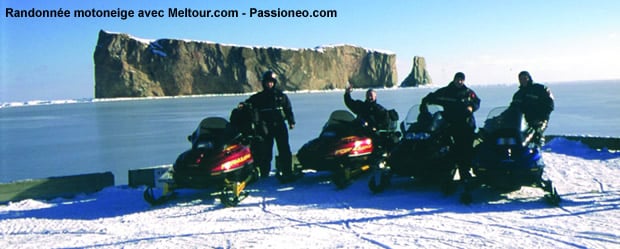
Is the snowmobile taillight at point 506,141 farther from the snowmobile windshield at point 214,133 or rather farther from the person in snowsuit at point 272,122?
the snowmobile windshield at point 214,133

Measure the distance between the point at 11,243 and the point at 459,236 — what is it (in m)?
3.66

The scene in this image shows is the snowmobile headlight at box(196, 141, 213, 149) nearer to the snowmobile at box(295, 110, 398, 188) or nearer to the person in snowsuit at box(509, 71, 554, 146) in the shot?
the snowmobile at box(295, 110, 398, 188)

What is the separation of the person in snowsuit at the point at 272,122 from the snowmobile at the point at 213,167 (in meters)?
0.56

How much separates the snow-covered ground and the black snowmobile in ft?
0.58

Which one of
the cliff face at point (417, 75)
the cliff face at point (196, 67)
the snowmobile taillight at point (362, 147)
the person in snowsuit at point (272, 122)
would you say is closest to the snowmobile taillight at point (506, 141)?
the snowmobile taillight at point (362, 147)

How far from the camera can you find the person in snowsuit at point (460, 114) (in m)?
5.59

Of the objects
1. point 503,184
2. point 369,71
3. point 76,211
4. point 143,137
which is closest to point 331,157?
point 503,184

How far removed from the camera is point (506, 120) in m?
5.54

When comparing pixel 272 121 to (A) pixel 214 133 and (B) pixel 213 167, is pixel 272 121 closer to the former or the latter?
(A) pixel 214 133

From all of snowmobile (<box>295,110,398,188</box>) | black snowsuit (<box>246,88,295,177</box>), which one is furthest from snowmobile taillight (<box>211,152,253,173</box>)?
snowmobile (<box>295,110,398,188</box>)

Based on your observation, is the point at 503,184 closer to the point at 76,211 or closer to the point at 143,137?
the point at 76,211

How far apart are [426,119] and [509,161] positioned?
45.8 inches

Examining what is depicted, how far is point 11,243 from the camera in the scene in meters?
4.24

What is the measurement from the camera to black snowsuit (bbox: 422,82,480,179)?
18.3 ft
